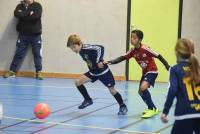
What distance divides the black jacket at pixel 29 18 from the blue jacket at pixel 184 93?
7.95 meters

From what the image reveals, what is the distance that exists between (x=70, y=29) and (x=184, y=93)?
27.0ft

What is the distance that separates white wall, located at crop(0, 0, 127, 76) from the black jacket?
417 millimetres

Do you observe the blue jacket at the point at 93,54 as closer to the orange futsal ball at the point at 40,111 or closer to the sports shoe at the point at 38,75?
the orange futsal ball at the point at 40,111

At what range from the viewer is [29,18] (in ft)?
39.1

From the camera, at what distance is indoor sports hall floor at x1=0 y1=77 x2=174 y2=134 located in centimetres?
641

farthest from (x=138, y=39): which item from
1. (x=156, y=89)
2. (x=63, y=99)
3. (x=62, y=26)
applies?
(x=62, y=26)

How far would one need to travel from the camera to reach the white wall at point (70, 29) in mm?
12070

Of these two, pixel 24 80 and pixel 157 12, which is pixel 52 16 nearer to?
pixel 24 80

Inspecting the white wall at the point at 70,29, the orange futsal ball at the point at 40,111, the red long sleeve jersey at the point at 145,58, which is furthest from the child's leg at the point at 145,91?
the white wall at the point at 70,29

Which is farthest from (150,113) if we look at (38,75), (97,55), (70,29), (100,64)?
(70,29)

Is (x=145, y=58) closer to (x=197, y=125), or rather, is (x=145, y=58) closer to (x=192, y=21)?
(x=197, y=125)

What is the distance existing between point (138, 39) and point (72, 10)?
16.8 ft

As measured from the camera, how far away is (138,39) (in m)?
7.47

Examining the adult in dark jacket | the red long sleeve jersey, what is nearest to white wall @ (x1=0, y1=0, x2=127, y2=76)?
the adult in dark jacket
